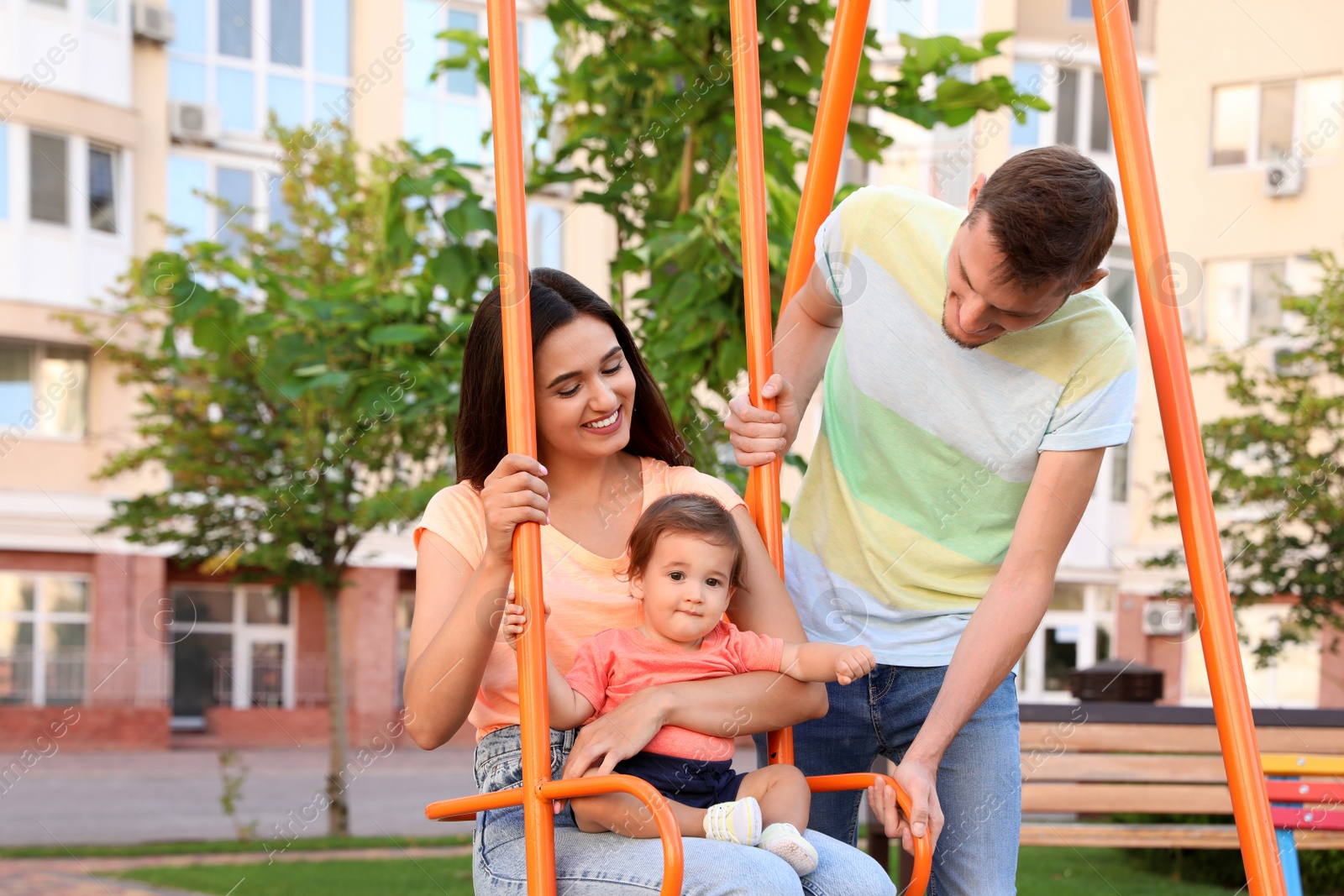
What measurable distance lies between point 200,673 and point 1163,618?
617 inches

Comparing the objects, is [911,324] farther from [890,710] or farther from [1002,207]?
[890,710]

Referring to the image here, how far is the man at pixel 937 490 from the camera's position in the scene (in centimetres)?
247

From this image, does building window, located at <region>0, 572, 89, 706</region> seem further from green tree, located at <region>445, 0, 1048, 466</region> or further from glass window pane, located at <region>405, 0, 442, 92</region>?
green tree, located at <region>445, 0, 1048, 466</region>

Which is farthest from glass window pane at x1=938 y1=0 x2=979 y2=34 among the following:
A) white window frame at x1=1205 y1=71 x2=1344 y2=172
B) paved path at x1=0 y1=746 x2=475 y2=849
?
paved path at x1=0 y1=746 x2=475 y2=849

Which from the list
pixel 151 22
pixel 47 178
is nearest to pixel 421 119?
pixel 151 22

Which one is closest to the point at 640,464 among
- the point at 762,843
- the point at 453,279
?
the point at 762,843

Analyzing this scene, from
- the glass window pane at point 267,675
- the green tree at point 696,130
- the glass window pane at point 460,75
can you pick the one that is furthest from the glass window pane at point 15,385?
the green tree at point 696,130

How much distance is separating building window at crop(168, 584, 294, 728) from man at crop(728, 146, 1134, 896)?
73.1 feet

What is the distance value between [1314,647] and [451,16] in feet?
54.3

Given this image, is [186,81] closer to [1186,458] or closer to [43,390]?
[43,390]

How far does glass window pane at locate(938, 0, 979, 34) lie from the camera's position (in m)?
24.0

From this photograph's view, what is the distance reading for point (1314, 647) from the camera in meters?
20.2

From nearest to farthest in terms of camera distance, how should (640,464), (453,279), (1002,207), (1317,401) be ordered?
(1002,207) < (640,464) < (453,279) < (1317,401)

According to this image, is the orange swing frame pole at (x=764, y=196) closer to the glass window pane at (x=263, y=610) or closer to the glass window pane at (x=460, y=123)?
the glass window pane at (x=460, y=123)
